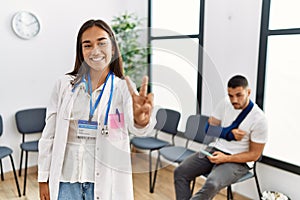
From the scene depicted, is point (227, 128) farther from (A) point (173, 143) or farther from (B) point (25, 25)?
(B) point (25, 25)

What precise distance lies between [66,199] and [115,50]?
2.29 feet

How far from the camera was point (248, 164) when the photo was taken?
2248mm

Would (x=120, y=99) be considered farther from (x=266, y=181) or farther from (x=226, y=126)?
(x=266, y=181)

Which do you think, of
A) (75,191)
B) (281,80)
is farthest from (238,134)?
(75,191)

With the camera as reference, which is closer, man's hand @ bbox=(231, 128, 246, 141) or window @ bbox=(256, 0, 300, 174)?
man's hand @ bbox=(231, 128, 246, 141)

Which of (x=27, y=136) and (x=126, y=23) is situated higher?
(x=126, y=23)

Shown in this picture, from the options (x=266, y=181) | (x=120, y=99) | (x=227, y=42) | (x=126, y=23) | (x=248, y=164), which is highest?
(x=126, y=23)

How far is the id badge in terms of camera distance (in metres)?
1.19

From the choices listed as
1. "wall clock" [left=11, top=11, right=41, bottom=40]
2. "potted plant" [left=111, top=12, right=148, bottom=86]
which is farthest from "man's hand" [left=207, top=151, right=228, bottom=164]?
"wall clock" [left=11, top=11, right=41, bottom=40]

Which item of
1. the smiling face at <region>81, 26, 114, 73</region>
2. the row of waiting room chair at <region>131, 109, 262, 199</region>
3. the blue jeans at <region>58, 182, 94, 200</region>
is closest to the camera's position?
the smiling face at <region>81, 26, 114, 73</region>

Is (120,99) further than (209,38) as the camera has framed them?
No

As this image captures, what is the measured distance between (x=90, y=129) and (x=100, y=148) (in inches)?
3.5

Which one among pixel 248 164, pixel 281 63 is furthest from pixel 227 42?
pixel 248 164

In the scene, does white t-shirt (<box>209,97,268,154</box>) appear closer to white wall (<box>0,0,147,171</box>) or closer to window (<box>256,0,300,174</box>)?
window (<box>256,0,300,174</box>)
